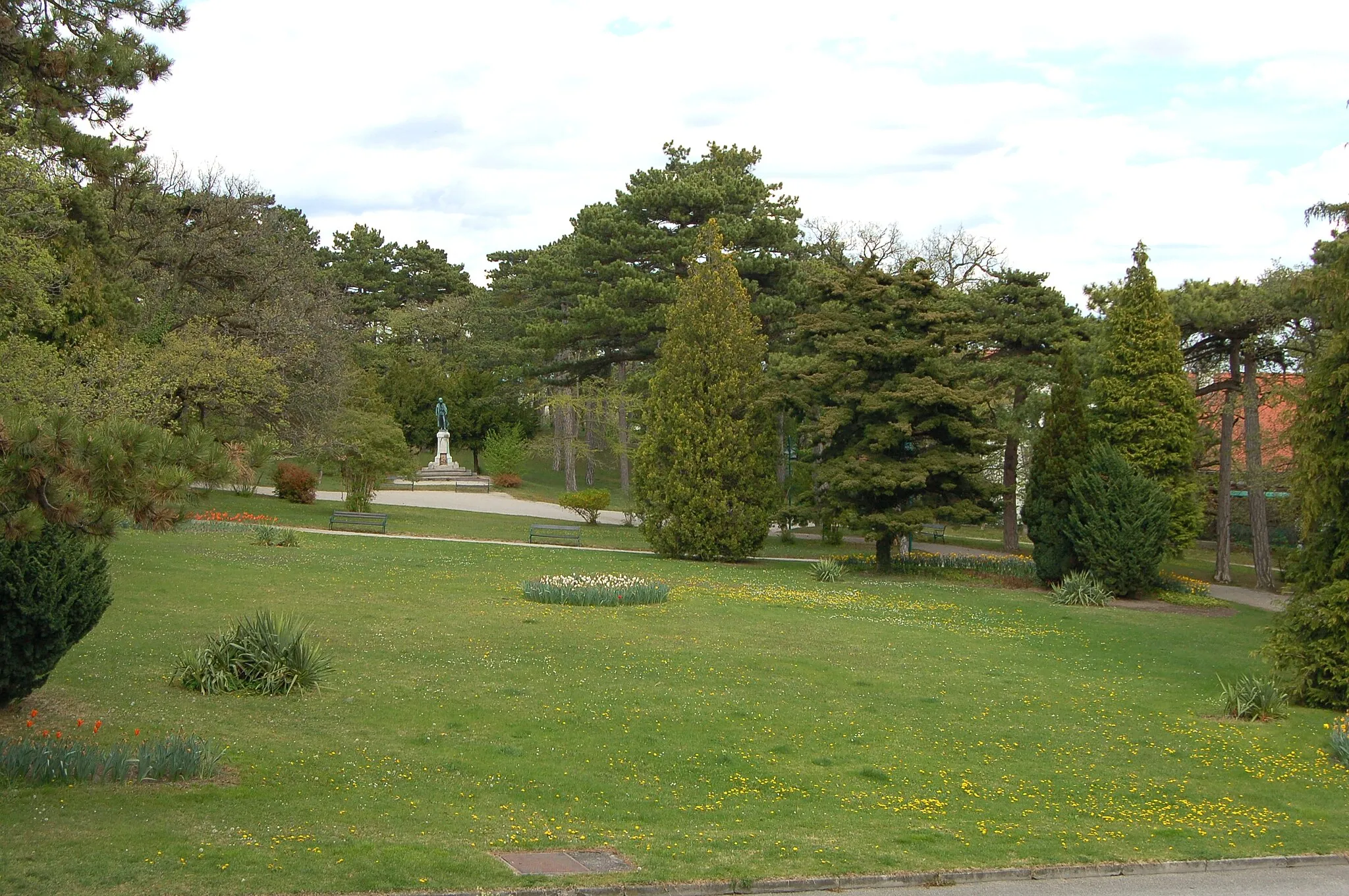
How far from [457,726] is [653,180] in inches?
1408

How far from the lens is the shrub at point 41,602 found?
10.1 meters

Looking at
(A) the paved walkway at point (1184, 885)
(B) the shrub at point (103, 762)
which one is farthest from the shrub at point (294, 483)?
(A) the paved walkway at point (1184, 885)

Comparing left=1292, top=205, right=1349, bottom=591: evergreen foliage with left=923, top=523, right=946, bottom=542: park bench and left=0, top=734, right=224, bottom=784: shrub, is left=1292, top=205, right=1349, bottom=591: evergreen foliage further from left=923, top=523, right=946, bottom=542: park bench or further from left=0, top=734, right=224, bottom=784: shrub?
left=923, top=523, right=946, bottom=542: park bench

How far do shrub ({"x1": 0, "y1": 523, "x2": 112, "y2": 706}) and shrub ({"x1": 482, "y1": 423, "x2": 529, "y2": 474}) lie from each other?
155 ft

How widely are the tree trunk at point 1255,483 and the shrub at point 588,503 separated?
72.6 ft

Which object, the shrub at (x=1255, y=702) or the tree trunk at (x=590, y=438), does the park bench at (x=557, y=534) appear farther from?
the shrub at (x=1255, y=702)

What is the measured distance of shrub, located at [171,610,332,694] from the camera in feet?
41.0

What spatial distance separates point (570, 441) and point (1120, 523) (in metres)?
31.6

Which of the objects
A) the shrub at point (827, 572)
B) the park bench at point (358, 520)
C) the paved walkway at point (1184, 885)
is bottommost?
the paved walkway at point (1184, 885)

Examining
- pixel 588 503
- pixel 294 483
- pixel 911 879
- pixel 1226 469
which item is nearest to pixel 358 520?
pixel 294 483

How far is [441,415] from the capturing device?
5731 centimetres

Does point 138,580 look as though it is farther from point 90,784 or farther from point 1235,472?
point 1235,472

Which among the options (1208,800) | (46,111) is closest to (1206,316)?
(1208,800)

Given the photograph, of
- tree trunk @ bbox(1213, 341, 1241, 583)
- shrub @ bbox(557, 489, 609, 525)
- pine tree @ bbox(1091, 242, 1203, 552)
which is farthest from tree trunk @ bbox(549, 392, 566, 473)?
pine tree @ bbox(1091, 242, 1203, 552)
